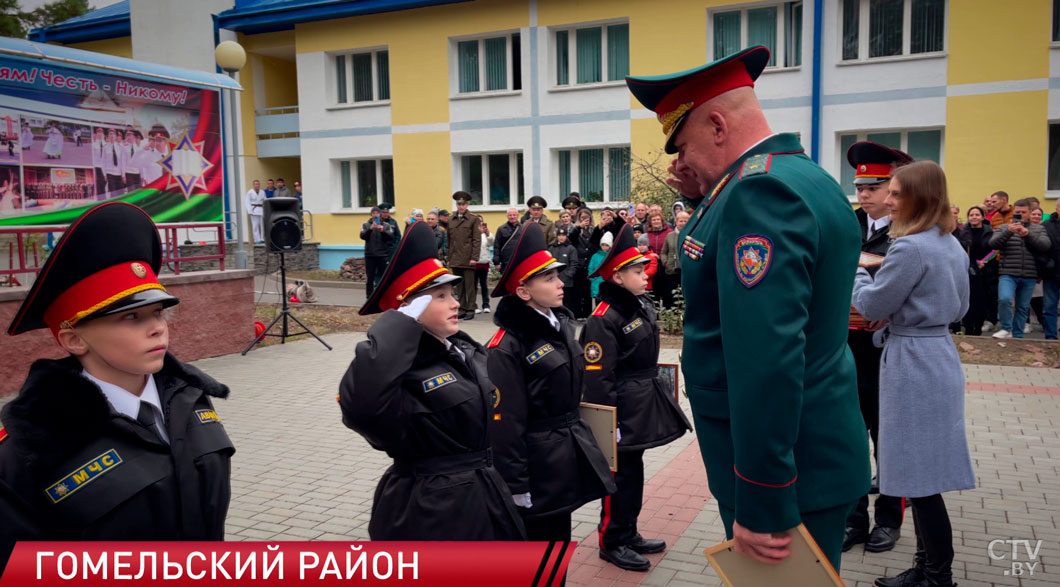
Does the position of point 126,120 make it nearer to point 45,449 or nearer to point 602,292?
point 602,292

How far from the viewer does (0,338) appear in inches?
365

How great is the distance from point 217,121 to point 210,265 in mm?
2395

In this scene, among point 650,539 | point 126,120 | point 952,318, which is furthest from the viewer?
point 126,120

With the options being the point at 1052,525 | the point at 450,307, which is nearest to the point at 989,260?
the point at 1052,525

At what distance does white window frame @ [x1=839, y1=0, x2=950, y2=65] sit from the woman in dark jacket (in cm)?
711

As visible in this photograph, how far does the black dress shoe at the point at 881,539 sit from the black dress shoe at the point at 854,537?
0.13ft

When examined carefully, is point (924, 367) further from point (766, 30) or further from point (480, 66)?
point (480, 66)

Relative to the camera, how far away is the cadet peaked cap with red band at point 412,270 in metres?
3.50

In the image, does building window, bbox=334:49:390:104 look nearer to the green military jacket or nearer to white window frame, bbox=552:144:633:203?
white window frame, bbox=552:144:633:203

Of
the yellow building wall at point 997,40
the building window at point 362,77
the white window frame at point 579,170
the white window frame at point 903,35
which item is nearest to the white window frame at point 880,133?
the yellow building wall at point 997,40

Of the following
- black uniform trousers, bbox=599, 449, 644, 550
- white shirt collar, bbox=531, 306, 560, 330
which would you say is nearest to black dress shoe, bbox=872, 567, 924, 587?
black uniform trousers, bbox=599, 449, 644, 550

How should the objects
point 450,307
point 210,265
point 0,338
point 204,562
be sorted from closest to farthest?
point 204,562, point 450,307, point 0,338, point 210,265

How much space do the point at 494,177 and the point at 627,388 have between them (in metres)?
19.5

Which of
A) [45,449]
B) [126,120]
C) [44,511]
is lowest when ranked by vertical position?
[44,511]
